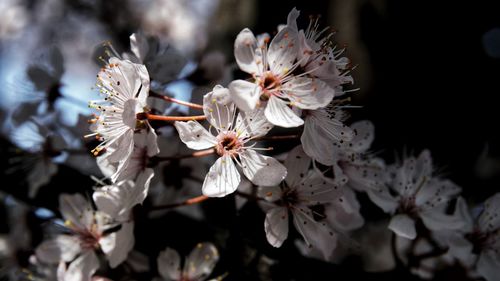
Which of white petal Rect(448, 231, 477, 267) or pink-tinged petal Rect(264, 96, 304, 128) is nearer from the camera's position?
pink-tinged petal Rect(264, 96, 304, 128)

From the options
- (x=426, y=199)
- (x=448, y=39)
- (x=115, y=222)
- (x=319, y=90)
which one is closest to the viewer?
(x=319, y=90)

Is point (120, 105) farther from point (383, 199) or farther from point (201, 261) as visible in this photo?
point (383, 199)

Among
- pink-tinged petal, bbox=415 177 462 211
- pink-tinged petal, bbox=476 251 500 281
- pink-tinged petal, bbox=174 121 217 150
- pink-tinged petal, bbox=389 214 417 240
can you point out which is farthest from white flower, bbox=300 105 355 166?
pink-tinged petal, bbox=476 251 500 281

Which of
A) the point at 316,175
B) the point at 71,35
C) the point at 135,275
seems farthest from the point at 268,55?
the point at 71,35

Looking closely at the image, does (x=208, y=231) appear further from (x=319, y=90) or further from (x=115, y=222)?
(x=319, y=90)

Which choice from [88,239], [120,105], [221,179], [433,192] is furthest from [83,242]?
[433,192]

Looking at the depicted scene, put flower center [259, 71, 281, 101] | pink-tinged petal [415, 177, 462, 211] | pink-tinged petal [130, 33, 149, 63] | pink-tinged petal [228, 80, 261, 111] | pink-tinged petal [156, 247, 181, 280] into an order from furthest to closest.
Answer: pink-tinged petal [415, 177, 462, 211], pink-tinged petal [156, 247, 181, 280], pink-tinged petal [130, 33, 149, 63], flower center [259, 71, 281, 101], pink-tinged petal [228, 80, 261, 111]

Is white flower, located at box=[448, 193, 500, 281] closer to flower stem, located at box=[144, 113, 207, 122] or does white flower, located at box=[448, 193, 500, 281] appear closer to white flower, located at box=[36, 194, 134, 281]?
flower stem, located at box=[144, 113, 207, 122]

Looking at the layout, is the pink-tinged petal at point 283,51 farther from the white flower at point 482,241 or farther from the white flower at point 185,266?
the white flower at point 482,241
